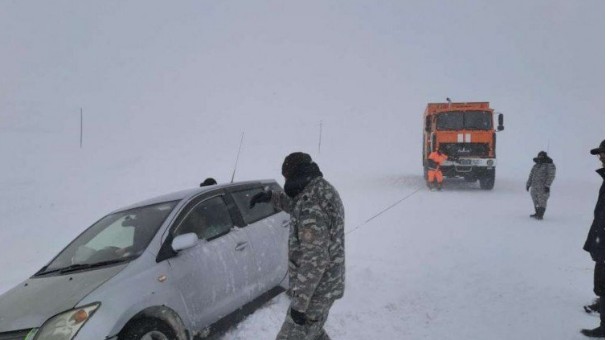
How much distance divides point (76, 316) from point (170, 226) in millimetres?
1165

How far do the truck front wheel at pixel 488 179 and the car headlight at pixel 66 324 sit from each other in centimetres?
1517

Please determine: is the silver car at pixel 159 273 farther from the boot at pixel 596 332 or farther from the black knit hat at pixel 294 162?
the boot at pixel 596 332

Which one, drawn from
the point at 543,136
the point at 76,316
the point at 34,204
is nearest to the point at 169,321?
the point at 76,316

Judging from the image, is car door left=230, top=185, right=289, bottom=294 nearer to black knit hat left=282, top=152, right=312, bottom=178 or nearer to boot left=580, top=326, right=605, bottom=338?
black knit hat left=282, top=152, right=312, bottom=178

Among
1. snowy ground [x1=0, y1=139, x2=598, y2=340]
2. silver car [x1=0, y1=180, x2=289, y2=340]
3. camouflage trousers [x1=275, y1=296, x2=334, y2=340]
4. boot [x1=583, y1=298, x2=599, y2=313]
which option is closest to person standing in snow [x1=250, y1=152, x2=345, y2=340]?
camouflage trousers [x1=275, y1=296, x2=334, y2=340]

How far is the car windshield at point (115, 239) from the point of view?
3926 millimetres

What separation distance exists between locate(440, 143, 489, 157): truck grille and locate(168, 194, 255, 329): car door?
513 inches

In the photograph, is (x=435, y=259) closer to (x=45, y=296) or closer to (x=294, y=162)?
(x=294, y=162)

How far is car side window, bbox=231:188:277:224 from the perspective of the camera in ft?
16.3

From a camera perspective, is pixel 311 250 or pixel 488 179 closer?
pixel 311 250

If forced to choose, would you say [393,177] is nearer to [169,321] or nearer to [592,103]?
[169,321]

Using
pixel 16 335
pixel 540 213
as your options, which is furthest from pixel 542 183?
pixel 16 335

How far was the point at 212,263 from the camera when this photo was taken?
416 cm

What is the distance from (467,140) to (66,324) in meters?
15.3
